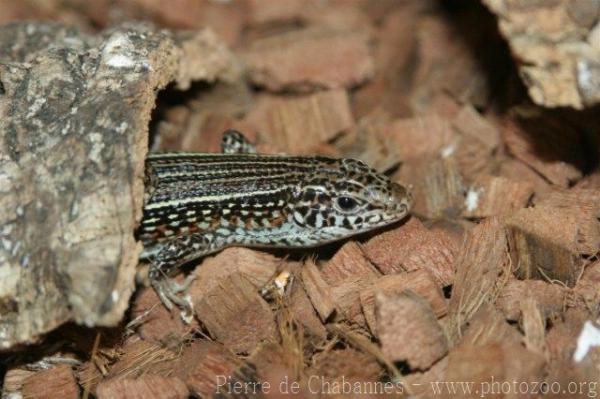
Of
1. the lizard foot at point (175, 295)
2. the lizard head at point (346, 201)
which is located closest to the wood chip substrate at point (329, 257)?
the lizard foot at point (175, 295)

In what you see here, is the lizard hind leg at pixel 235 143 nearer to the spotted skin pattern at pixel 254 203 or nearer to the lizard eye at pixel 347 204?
the spotted skin pattern at pixel 254 203

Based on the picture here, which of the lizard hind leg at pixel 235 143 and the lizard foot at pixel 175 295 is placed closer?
the lizard foot at pixel 175 295

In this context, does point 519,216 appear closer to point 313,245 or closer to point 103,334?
point 313,245

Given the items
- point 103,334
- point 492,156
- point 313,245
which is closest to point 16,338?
point 103,334

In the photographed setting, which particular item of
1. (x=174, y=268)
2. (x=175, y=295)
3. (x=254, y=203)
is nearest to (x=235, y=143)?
(x=254, y=203)

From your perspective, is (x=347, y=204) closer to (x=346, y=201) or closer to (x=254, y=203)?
(x=346, y=201)

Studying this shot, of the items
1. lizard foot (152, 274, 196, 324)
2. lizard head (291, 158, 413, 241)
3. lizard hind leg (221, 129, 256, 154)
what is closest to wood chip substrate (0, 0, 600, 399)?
lizard foot (152, 274, 196, 324)

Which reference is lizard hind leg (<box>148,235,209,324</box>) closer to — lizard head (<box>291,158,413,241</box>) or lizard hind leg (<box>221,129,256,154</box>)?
lizard head (<box>291,158,413,241</box>)
